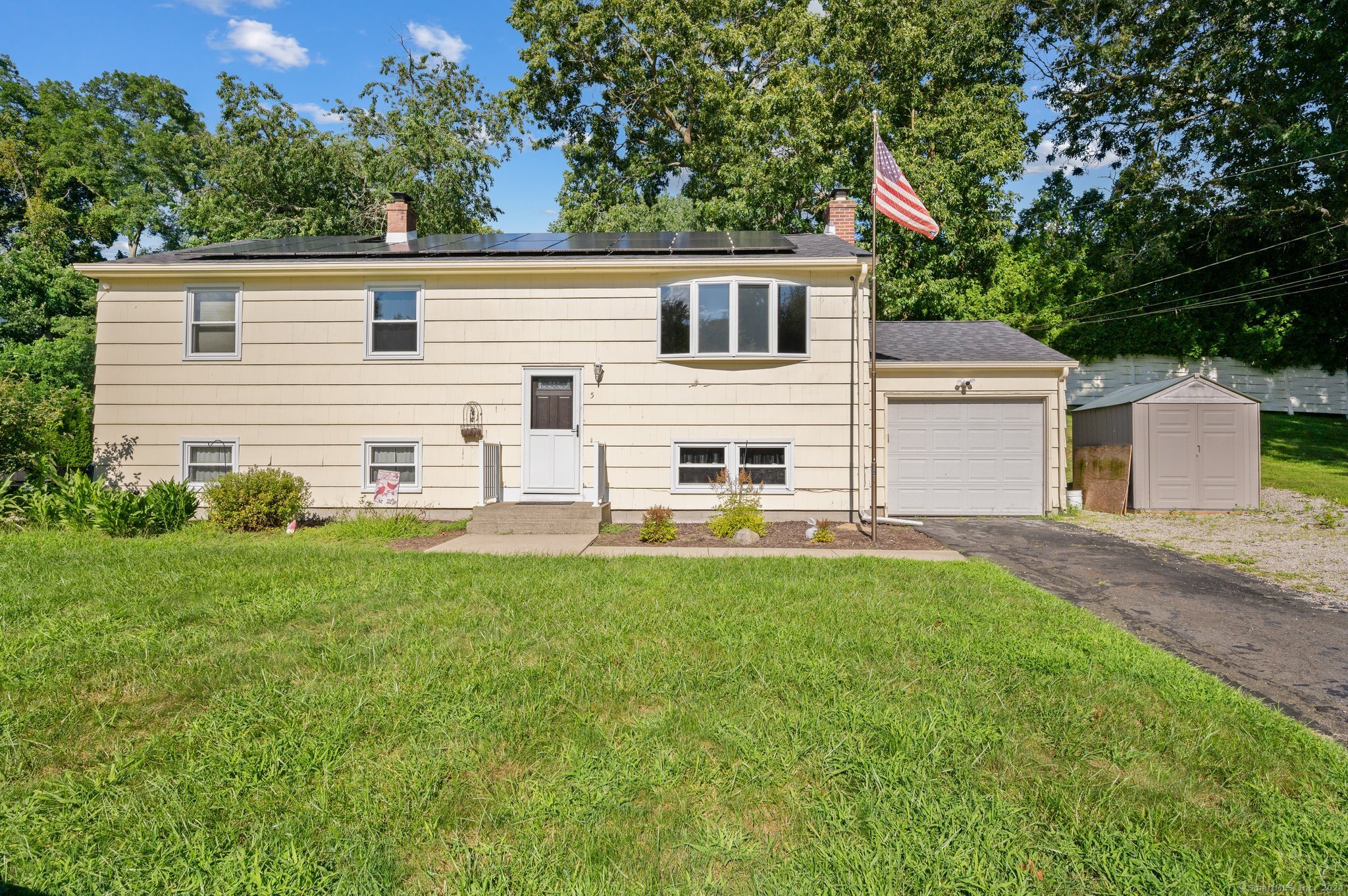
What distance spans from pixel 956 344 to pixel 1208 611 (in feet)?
25.7

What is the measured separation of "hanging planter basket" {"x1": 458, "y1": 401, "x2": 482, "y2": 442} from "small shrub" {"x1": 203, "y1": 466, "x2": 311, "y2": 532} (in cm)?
248

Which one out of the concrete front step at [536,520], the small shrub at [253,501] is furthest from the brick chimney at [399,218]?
the concrete front step at [536,520]

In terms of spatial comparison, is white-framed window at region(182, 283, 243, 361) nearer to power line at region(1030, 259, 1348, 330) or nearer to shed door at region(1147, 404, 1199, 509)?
shed door at region(1147, 404, 1199, 509)

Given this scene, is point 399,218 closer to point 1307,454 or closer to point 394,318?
point 394,318

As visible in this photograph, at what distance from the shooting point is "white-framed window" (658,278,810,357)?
32.6 ft

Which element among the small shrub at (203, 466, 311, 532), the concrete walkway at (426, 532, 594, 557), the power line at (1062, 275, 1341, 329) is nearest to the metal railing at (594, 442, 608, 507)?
the concrete walkway at (426, 532, 594, 557)

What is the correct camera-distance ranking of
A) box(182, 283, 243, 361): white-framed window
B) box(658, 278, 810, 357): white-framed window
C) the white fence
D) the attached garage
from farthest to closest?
the white fence
the attached garage
box(182, 283, 243, 361): white-framed window
box(658, 278, 810, 357): white-framed window

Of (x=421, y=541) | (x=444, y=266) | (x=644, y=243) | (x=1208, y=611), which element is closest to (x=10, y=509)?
(x=421, y=541)

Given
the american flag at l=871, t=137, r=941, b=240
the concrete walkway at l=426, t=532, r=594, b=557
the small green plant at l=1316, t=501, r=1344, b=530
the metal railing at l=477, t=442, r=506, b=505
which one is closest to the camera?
the concrete walkway at l=426, t=532, r=594, b=557

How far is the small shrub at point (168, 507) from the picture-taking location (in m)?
8.48

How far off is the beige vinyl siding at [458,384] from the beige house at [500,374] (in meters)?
0.03

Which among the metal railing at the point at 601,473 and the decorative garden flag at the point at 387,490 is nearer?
the metal railing at the point at 601,473

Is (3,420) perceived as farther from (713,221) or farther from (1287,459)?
(1287,459)

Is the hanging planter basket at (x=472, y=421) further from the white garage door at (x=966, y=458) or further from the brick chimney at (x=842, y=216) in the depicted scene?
the brick chimney at (x=842, y=216)
